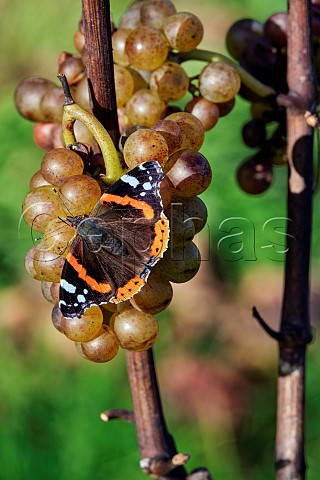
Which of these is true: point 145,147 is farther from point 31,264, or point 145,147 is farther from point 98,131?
point 31,264

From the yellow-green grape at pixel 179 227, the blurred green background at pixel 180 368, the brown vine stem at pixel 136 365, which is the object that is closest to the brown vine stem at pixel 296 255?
the brown vine stem at pixel 136 365

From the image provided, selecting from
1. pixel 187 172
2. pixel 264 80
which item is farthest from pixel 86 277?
pixel 264 80

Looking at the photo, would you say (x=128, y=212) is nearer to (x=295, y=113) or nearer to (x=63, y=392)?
(x=295, y=113)

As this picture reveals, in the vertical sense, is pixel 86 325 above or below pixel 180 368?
below

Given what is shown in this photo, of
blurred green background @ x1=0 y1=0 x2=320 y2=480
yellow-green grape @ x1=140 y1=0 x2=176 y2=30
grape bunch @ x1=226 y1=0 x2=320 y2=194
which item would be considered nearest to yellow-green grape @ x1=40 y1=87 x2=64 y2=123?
yellow-green grape @ x1=140 y1=0 x2=176 y2=30

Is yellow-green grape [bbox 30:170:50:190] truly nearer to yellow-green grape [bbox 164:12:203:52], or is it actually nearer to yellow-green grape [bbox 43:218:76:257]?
yellow-green grape [bbox 43:218:76:257]

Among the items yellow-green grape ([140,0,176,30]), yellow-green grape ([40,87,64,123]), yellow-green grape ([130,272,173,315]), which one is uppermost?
yellow-green grape ([140,0,176,30])
